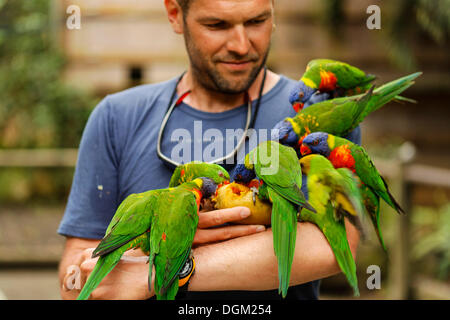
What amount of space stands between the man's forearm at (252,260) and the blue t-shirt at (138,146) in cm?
29

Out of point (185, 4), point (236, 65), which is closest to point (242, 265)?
point (236, 65)

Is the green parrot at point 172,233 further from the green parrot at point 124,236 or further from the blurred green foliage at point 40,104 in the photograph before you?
the blurred green foliage at point 40,104

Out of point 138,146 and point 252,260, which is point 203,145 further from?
point 252,260

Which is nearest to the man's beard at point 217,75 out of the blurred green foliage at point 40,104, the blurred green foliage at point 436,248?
the blurred green foliage at point 436,248

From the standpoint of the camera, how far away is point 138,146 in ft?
4.55

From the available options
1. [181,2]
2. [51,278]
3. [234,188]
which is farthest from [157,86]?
[51,278]

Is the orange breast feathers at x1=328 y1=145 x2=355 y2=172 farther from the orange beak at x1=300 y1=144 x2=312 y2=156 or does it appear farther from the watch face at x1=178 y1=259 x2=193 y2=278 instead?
the watch face at x1=178 y1=259 x2=193 y2=278

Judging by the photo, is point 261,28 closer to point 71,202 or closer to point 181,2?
point 181,2

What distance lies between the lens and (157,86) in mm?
1527

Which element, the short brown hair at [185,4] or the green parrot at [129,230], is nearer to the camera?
the green parrot at [129,230]

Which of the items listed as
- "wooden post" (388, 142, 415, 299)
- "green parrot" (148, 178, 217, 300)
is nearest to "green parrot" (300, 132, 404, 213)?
"green parrot" (148, 178, 217, 300)

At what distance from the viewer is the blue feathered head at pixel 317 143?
1.08 meters

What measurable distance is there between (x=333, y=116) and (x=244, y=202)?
1.08 feet

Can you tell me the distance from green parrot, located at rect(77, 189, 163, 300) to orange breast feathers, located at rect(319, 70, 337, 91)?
55 centimetres
